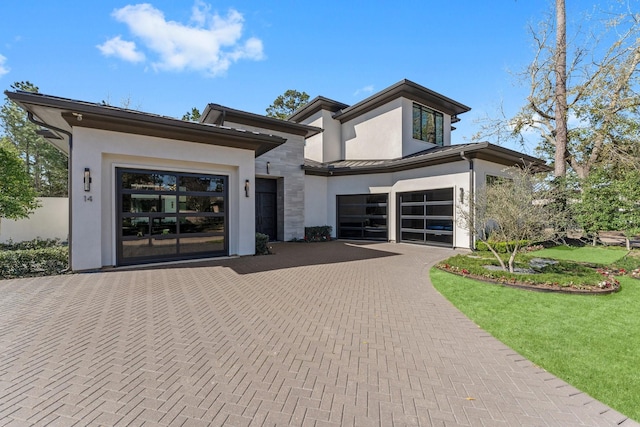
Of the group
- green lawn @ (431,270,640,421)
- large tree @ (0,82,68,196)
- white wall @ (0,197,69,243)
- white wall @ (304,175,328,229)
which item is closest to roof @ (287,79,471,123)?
white wall @ (304,175,328,229)

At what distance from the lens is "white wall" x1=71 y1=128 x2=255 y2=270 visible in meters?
7.68

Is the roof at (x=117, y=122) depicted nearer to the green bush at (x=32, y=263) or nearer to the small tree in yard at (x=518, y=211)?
the green bush at (x=32, y=263)

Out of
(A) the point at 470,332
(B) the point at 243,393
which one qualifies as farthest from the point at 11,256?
(A) the point at 470,332

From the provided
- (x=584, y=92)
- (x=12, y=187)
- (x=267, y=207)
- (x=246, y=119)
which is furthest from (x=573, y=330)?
(x=12, y=187)

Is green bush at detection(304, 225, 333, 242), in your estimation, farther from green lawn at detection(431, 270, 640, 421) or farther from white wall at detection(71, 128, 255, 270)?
green lawn at detection(431, 270, 640, 421)

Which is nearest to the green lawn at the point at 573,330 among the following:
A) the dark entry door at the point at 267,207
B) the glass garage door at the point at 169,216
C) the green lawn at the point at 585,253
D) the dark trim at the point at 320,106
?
the green lawn at the point at 585,253

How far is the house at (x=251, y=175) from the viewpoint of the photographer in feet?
25.8

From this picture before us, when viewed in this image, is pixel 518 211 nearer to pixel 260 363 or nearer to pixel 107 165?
pixel 260 363

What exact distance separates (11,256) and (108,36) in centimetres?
945

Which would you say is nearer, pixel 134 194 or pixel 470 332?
pixel 470 332

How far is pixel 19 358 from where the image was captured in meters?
3.45

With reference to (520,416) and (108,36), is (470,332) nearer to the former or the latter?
(520,416)

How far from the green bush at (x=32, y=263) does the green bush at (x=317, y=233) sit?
1008cm

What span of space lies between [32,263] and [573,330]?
1221cm
